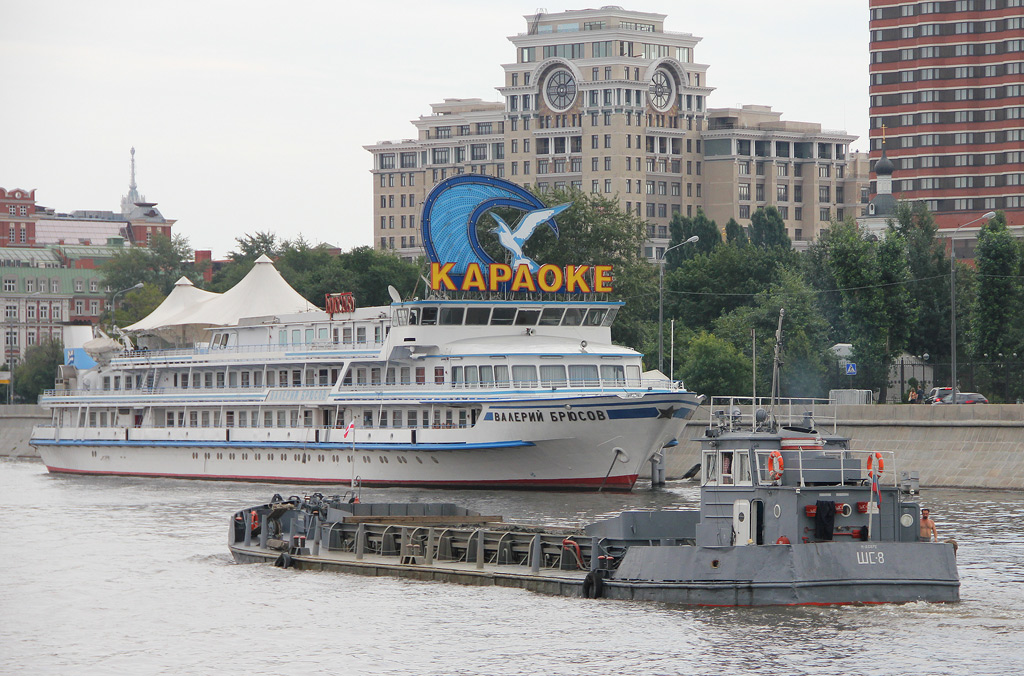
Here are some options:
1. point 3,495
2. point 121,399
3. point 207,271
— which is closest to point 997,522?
point 3,495

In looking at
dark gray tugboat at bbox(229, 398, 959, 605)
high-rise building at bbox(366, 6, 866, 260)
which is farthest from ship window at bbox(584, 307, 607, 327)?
high-rise building at bbox(366, 6, 866, 260)

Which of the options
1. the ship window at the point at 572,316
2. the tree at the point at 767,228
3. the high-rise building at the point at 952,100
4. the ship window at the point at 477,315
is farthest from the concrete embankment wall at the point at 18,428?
the high-rise building at the point at 952,100

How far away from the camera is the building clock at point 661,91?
195500 millimetres

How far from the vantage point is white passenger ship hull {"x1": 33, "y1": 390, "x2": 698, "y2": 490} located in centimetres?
6456

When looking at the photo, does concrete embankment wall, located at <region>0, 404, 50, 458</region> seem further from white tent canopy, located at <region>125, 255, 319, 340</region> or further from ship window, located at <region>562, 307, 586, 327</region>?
ship window, located at <region>562, 307, 586, 327</region>

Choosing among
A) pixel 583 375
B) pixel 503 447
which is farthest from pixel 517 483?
pixel 583 375

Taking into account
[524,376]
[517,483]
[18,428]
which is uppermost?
[524,376]

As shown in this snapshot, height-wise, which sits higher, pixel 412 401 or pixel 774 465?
pixel 412 401

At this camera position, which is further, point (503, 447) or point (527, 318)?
point (527, 318)

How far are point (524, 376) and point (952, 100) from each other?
96199mm

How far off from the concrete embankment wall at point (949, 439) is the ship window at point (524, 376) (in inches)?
470

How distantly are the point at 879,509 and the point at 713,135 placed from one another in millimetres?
169481

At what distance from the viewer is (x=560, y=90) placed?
19612 cm

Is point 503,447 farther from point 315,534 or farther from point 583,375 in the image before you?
point 315,534
